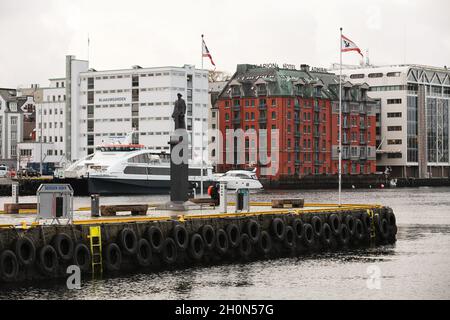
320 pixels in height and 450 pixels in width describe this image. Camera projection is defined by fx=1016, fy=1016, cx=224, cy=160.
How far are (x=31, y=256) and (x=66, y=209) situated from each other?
3.48 m

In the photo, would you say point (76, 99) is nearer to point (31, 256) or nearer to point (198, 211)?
point (198, 211)

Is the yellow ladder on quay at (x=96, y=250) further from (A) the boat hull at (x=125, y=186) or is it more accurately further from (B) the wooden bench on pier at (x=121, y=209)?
(A) the boat hull at (x=125, y=186)

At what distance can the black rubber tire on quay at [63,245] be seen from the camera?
44625 millimetres

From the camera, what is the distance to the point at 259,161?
181375 millimetres

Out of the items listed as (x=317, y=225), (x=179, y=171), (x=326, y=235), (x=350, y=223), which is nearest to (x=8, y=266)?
(x=179, y=171)

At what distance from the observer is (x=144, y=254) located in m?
49.2

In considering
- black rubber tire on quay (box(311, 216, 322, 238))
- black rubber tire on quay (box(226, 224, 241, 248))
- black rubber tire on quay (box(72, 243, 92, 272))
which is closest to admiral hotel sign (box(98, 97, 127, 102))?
black rubber tire on quay (box(311, 216, 322, 238))

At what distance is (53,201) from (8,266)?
4148 millimetres

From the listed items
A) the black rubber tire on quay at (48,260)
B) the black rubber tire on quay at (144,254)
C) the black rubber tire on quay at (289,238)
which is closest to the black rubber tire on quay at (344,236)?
the black rubber tire on quay at (289,238)

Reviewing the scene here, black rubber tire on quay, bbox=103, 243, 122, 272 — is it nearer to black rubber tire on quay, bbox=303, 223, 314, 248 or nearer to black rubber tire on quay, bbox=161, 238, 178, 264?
black rubber tire on quay, bbox=161, 238, 178, 264

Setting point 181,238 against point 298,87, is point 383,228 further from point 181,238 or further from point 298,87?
point 298,87

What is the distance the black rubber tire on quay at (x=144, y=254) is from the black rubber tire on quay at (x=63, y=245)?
4.39 m

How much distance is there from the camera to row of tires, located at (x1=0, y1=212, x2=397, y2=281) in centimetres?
4403
